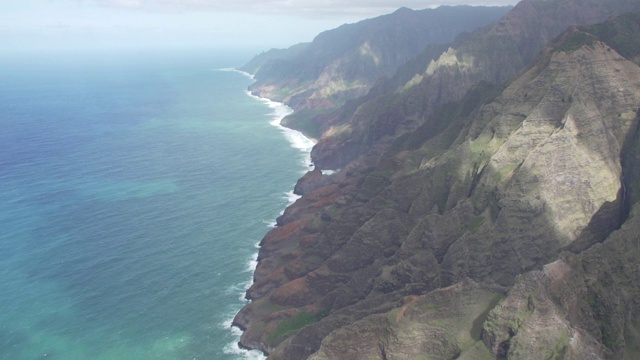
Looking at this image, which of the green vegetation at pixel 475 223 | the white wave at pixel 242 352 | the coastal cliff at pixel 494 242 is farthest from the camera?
the green vegetation at pixel 475 223

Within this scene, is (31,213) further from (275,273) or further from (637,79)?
(637,79)

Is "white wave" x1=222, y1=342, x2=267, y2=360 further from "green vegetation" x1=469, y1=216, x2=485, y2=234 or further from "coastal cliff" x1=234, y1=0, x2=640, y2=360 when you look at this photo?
"green vegetation" x1=469, y1=216, x2=485, y2=234

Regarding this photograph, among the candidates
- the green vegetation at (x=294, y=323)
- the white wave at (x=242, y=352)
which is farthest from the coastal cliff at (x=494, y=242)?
the white wave at (x=242, y=352)

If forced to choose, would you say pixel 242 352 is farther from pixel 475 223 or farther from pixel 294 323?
pixel 475 223

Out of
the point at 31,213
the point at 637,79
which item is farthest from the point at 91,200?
the point at 637,79

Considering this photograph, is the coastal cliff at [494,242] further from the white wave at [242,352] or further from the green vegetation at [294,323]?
the white wave at [242,352]

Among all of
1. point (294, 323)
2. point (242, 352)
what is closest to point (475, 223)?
point (294, 323)

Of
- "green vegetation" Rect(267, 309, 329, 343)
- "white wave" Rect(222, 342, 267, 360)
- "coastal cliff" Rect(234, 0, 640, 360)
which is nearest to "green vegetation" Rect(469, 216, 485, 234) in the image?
"coastal cliff" Rect(234, 0, 640, 360)

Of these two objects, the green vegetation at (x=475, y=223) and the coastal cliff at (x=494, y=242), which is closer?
the coastal cliff at (x=494, y=242)
